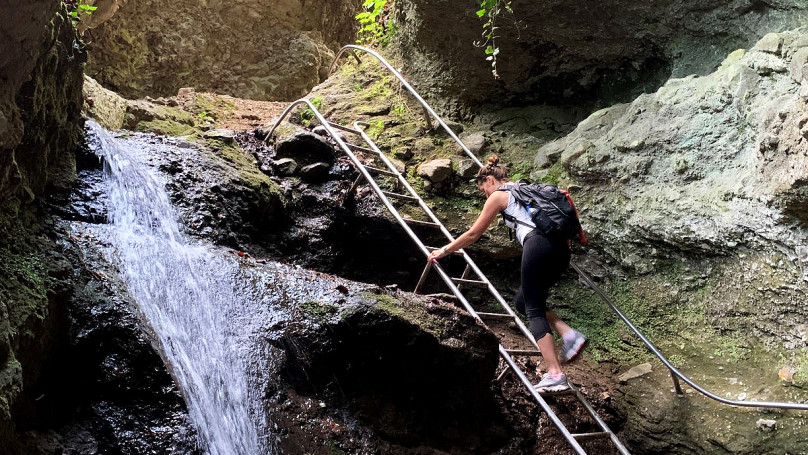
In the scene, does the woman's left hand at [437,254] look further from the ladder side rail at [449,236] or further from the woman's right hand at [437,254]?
the ladder side rail at [449,236]

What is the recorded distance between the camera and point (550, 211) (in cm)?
394

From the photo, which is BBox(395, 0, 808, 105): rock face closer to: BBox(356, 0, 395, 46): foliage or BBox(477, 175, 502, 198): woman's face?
BBox(356, 0, 395, 46): foliage

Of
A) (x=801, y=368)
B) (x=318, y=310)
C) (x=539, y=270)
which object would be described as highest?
(x=318, y=310)

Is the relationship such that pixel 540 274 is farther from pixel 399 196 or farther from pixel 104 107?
pixel 104 107

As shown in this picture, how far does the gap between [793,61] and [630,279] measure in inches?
83.7

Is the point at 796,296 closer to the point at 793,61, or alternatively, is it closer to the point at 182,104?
the point at 793,61

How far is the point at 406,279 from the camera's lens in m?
6.01

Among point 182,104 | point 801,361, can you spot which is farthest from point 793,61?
point 182,104

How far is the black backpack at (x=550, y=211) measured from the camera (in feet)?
12.9

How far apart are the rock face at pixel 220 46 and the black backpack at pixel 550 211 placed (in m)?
8.07

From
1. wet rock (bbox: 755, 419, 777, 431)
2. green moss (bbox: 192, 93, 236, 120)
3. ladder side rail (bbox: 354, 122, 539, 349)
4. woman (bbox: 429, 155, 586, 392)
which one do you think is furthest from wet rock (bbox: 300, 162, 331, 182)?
wet rock (bbox: 755, 419, 777, 431)

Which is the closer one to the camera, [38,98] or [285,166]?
[38,98]

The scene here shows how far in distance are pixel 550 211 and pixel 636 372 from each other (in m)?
1.96

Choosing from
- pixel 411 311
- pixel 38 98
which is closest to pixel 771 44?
pixel 411 311
